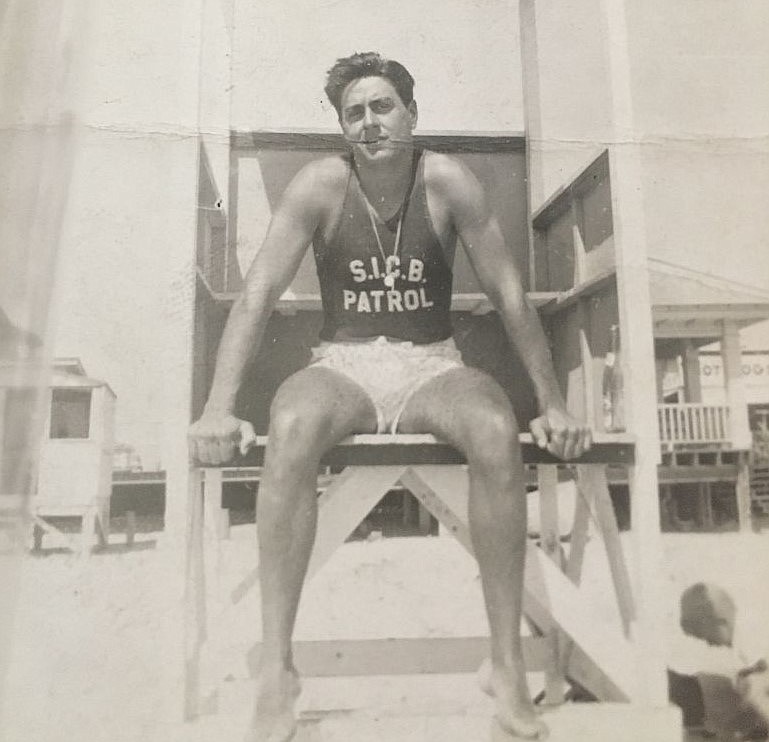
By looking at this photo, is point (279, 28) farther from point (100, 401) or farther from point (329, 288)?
point (100, 401)

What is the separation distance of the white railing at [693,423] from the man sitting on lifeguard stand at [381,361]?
0.30ft

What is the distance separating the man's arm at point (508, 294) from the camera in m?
0.69

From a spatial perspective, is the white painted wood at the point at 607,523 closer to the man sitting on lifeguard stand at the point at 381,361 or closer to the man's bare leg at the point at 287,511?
the man sitting on lifeguard stand at the point at 381,361

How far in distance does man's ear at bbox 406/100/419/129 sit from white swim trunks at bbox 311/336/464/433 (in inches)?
9.7

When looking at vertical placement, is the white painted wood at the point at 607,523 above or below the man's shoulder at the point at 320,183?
below

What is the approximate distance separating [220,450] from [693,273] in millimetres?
533

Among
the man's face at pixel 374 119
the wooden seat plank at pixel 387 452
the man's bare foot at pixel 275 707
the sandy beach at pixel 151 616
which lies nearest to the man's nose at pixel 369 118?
the man's face at pixel 374 119

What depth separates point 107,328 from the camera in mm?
697

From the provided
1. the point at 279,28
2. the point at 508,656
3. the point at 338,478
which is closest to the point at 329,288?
the point at 338,478

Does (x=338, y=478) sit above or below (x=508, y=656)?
above

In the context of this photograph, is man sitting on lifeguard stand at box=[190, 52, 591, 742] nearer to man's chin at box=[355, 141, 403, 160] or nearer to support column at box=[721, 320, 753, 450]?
man's chin at box=[355, 141, 403, 160]

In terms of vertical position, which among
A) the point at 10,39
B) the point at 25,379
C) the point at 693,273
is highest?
the point at 10,39

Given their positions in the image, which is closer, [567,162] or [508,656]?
[508,656]

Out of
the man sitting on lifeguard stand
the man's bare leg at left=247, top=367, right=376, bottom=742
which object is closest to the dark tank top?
the man sitting on lifeguard stand
